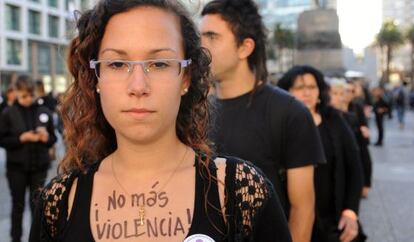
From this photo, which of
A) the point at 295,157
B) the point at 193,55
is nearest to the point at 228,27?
the point at 295,157

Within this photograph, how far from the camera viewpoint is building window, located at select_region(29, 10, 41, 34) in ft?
161

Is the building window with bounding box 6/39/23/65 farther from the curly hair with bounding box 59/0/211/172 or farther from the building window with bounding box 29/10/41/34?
the curly hair with bounding box 59/0/211/172

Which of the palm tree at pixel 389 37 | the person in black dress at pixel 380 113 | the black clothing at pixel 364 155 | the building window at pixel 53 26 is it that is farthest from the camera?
the palm tree at pixel 389 37

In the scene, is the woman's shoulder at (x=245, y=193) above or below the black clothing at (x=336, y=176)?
above

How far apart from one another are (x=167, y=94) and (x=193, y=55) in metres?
0.25

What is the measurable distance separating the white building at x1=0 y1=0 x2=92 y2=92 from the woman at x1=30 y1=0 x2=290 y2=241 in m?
41.7

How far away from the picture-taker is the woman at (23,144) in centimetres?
620

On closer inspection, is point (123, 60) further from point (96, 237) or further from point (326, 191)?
point (326, 191)

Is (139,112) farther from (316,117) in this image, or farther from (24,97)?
(24,97)

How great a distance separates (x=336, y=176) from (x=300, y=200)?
0.96 m

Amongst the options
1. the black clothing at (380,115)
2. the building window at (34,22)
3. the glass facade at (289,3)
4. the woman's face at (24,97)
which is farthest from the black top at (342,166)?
the glass facade at (289,3)

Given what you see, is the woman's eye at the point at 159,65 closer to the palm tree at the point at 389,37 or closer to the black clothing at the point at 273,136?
the black clothing at the point at 273,136

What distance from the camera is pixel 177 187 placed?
1.74 metres

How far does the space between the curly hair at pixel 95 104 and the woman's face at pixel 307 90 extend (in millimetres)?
2206
